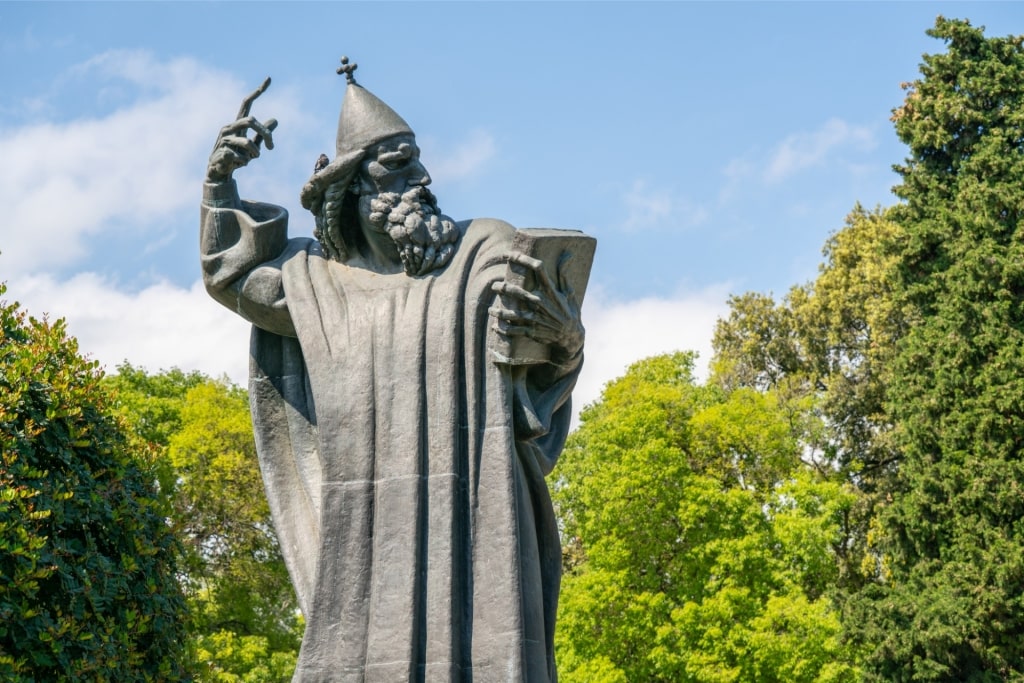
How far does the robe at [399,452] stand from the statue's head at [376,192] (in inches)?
4.9

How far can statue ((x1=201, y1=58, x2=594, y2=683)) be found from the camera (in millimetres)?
7094

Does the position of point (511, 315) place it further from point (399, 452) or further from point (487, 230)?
point (399, 452)

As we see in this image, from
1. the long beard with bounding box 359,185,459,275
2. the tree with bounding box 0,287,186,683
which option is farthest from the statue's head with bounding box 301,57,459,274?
the tree with bounding box 0,287,186,683

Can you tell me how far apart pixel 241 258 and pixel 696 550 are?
958 inches

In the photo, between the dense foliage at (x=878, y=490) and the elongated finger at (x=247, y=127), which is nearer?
the elongated finger at (x=247, y=127)

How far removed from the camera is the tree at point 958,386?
87.2 feet

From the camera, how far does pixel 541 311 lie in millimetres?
7371

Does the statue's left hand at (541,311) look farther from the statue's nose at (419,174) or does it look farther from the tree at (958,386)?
the tree at (958,386)

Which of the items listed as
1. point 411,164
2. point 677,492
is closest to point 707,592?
point 677,492

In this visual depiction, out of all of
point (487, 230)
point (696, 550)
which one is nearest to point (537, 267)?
point (487, 230)

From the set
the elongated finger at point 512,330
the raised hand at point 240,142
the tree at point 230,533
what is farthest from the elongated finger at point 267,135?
the tree at point 230,533

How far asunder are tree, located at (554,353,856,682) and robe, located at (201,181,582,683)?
22340mm

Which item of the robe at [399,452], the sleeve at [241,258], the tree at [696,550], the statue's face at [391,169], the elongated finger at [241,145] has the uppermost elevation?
the tree at [696,550]

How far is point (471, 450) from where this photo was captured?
7273 millimetres
